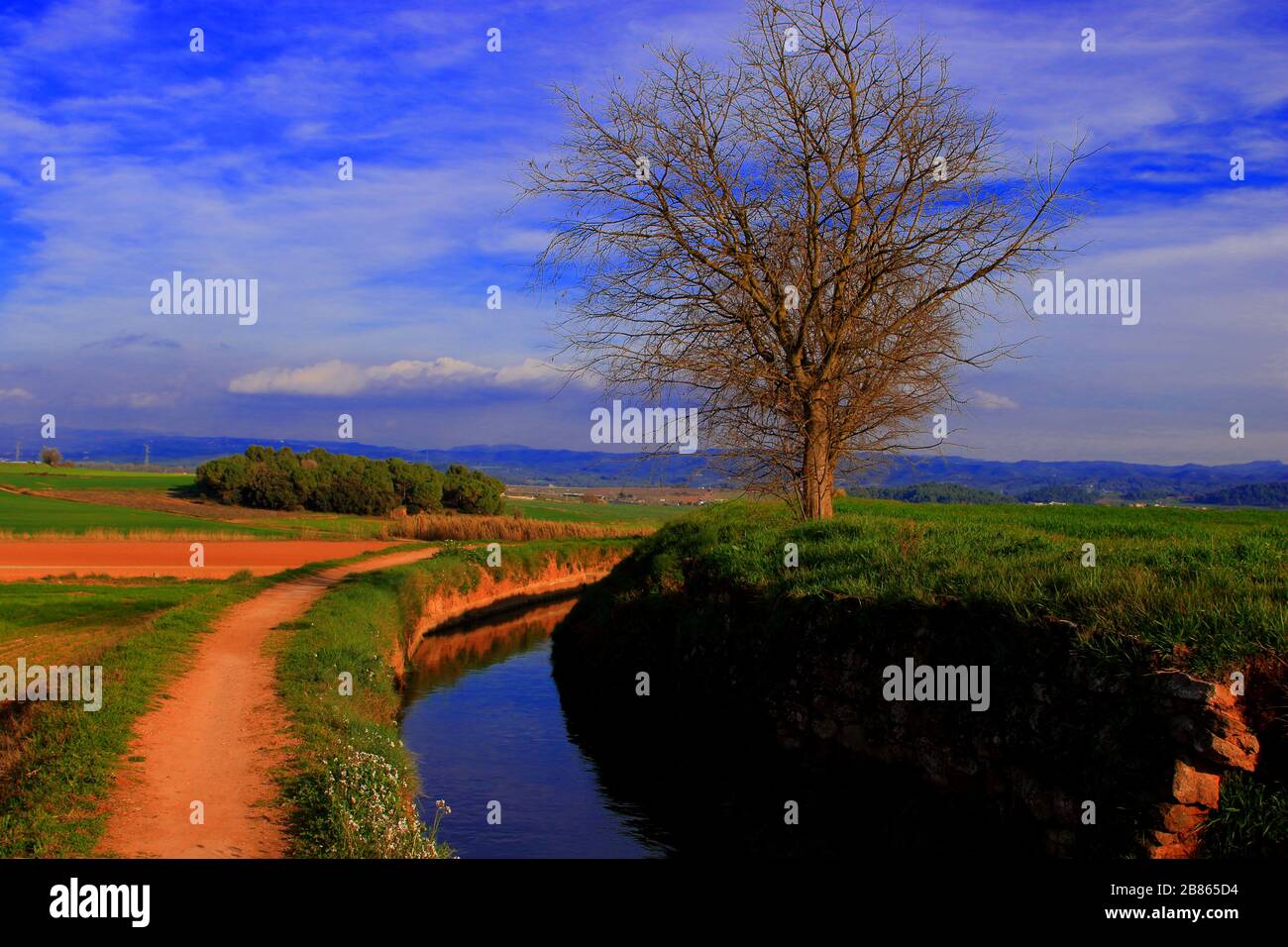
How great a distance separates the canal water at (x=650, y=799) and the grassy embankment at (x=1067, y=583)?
2.07m

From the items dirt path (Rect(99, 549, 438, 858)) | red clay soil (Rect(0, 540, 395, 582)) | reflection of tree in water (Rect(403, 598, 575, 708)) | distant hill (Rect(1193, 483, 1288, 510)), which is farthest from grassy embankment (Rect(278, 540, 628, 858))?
distant hill (Rect(1193, 483, 1288, 510))

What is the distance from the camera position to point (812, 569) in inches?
572

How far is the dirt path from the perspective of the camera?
8438mm

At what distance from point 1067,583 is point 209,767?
31.3ft

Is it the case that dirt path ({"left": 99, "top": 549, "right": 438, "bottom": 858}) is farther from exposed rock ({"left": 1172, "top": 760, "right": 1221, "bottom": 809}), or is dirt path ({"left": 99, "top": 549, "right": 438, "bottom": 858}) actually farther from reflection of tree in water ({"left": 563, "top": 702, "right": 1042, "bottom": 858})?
exposed rock ({"left": 1172, "top": 760, "right": 1221, "bottom": 809})

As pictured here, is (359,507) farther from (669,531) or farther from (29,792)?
(29,792)

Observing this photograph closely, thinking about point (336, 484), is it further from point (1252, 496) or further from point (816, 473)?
point (816, 473)

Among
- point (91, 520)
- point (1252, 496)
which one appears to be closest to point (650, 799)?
point (1252, 496)

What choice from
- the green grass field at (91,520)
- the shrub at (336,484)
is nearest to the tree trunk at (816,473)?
the green grass field at (91,520)

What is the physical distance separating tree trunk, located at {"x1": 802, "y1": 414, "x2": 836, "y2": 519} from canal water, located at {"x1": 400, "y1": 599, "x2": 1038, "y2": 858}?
5168mm

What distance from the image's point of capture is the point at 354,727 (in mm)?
12578

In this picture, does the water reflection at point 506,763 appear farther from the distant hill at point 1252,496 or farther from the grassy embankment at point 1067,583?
the distant hill at point 1252,496
